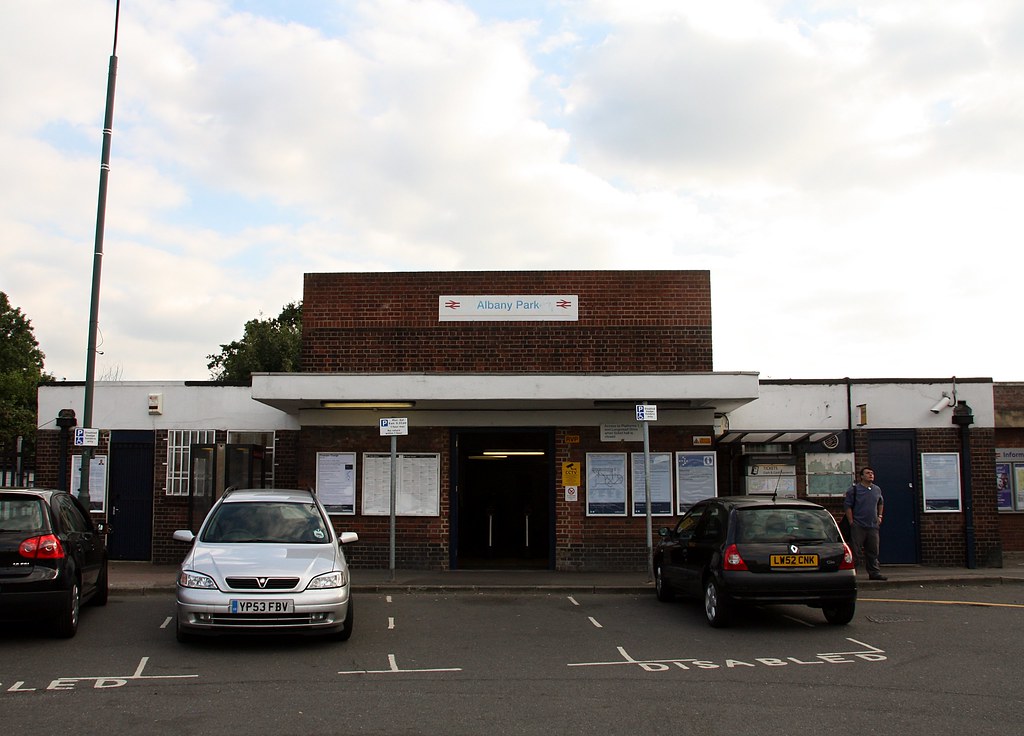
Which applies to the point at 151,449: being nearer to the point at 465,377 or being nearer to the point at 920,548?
the point at 465,377

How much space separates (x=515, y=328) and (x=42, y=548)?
8.96 m

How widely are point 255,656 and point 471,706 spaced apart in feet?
8.73

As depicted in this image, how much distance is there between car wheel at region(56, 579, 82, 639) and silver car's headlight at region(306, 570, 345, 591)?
7.99 ft

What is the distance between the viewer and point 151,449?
16672 millimetres

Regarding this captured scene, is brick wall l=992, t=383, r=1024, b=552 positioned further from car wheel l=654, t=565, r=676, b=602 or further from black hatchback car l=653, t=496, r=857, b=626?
black hatchback car l=653, t=496, r=857, b=626

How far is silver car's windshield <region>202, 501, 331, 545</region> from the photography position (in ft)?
31.8

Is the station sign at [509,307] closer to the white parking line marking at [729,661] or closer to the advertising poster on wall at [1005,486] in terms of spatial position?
the white parking line marking at [729,661]

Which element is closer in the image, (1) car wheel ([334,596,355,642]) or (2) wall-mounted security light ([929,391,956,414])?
(1) car wheel ([334,596,355,642])

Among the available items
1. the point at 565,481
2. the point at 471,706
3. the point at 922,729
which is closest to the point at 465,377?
the point at 565,481

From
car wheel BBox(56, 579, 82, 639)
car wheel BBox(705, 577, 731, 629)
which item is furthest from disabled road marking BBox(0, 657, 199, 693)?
car wheel BBox(705, 577, 731, 629)

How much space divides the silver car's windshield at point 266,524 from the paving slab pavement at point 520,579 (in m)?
3.38

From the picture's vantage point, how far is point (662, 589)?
12.3 meters

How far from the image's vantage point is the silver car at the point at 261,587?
8.45m

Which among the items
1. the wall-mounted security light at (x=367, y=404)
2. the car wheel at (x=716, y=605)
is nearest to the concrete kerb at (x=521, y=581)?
the wall-mounted security light at (x=367, y=404)
